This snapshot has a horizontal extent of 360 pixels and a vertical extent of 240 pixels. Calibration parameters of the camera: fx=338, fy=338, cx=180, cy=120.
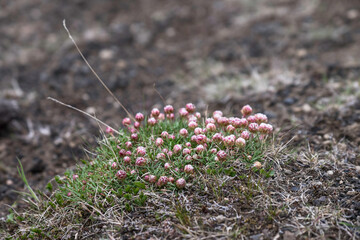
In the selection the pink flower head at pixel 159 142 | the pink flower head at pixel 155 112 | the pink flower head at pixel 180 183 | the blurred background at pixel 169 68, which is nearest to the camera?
the pink flower head at pixel 180 183

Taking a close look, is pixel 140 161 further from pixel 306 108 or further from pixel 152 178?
pixel 306 108

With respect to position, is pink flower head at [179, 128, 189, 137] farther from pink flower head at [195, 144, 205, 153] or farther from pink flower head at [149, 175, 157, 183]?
pink flower head at [149, 175, 157, 183]

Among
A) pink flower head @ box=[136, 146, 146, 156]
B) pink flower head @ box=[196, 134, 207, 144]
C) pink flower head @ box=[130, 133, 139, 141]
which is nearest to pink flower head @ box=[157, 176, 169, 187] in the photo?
pink flower head @ box=[136, 146, 146, 156]

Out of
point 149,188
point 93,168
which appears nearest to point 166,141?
point 149,188

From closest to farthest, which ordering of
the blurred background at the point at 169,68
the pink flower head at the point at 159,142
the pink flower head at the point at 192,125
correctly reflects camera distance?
the pink flower head at the point at 159,142, the pink flower head at the point at 192,125, the blurred background at the point at 169,68

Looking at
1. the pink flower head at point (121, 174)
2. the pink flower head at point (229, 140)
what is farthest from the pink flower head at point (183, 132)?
the pink flower head at point (121, 174)

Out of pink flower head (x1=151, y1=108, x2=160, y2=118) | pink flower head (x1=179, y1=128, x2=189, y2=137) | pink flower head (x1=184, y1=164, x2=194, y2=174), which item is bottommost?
pink flower head (x1=184, y1=164, x2=194, y2=174)

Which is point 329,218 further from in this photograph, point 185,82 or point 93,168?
point 185,82

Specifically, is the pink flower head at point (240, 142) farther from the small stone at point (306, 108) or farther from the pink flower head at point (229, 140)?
the small stone at point (306, 108)

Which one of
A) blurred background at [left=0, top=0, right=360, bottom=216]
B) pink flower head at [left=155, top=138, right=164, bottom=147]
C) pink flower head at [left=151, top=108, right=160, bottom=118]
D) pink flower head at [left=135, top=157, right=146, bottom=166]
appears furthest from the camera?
blurred background at [left=0, top=0, right=360, bottom=216]
